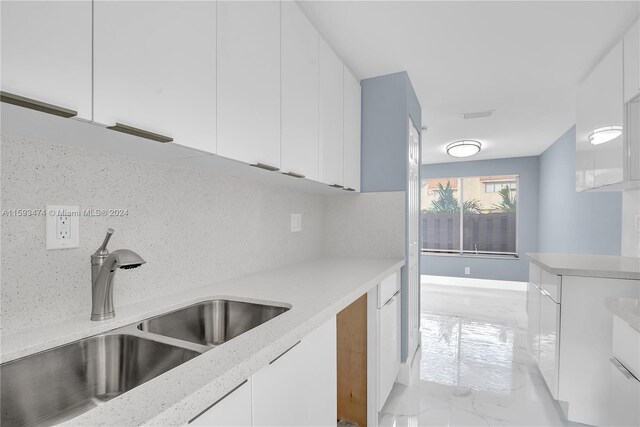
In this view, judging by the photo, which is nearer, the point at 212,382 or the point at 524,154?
the point at 212,382

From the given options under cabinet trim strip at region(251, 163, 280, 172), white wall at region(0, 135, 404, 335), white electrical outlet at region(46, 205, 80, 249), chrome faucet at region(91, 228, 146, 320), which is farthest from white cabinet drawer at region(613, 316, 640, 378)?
white electrical outlet at region(46, 205, 80, 249)

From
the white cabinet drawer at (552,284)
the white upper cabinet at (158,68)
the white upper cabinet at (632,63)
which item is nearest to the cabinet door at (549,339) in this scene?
Result: the white cabinet drawer at (552,284)

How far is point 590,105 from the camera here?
7.89ft

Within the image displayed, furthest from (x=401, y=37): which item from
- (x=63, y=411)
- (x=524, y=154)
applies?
(x=524, y=154)

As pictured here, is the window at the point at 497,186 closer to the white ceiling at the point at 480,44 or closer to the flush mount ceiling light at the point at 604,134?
the white ceiling at the point at 480,44

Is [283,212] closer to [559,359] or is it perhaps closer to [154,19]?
[154,19]

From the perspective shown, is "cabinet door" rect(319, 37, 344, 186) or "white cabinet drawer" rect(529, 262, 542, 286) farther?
"white cabinet drawer" rect(529, 262, 542, 286)

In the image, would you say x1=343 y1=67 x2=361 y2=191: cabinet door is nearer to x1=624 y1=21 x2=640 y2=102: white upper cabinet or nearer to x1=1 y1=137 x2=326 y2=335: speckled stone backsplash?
x1=1 y1=137 x2=326 y2=335: speckled stone backsplash

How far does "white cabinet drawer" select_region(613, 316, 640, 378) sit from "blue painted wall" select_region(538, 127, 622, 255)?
8.58ft

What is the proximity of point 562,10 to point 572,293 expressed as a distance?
1.62 m

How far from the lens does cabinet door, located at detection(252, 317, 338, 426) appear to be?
0.79 meters

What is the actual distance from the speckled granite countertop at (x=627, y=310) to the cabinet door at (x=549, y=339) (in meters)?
1.09

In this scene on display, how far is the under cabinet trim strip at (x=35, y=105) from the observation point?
596 mm

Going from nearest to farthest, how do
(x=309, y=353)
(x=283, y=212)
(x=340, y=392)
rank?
(x=309, y=353)
(x=340, y=392)
(x=283, y=212)
